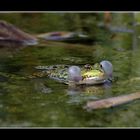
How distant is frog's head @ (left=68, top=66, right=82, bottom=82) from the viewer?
2.43 m

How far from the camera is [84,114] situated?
235cm

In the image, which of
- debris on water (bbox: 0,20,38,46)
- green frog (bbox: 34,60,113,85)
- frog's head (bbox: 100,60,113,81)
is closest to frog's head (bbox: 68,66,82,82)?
green frog (bbox: 34,60,113,85)

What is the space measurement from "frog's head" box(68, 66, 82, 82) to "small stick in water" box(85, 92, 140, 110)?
164mm

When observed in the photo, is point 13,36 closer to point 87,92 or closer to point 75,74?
point 75,74

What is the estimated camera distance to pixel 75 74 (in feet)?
7.98

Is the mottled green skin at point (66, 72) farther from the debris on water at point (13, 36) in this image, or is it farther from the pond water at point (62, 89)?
the debris on water at point (13, 36)

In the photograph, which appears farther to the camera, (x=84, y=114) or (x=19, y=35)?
(x=19, y=35)

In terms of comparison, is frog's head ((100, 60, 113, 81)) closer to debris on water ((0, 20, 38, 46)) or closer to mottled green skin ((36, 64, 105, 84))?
mottled green skin ((36, 64, 105, 84))

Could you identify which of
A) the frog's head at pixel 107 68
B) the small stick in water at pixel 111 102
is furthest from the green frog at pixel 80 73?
the small stick in water at pixel 111 102

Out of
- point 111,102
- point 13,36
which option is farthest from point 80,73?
point 13,36
